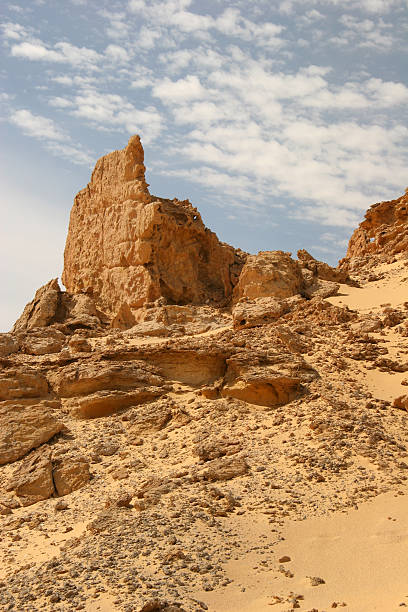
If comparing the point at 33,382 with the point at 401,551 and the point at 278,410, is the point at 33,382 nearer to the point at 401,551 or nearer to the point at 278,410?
the point at 278,410

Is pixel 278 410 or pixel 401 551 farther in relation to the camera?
pixel 278 410

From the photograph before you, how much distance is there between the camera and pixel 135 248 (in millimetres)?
19578

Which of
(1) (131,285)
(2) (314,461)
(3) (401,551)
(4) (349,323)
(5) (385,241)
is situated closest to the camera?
(3) (401,551)

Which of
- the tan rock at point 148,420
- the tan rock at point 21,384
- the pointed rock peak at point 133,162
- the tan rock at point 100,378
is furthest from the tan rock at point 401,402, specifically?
the pointed rock peak at point 133,162

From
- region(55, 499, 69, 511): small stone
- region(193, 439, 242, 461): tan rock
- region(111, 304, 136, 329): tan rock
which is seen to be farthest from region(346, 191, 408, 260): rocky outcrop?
region(55, 499, 69, 511): small stone

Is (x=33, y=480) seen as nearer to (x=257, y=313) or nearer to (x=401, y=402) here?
(x=401, y=402)

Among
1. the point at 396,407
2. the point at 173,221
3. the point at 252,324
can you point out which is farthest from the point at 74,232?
the point at 396,407

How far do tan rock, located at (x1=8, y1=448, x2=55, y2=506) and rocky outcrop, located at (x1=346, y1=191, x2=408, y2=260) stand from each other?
18367 millimetres

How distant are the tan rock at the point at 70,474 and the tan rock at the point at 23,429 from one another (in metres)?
0.89

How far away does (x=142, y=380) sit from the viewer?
11859mm

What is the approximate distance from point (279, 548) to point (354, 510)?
1.31 m

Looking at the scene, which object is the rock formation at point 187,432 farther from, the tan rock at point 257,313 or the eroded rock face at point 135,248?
the eroded rock face at point 135,248

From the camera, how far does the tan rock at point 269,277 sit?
17656mm

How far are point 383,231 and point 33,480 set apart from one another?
77.2ft
